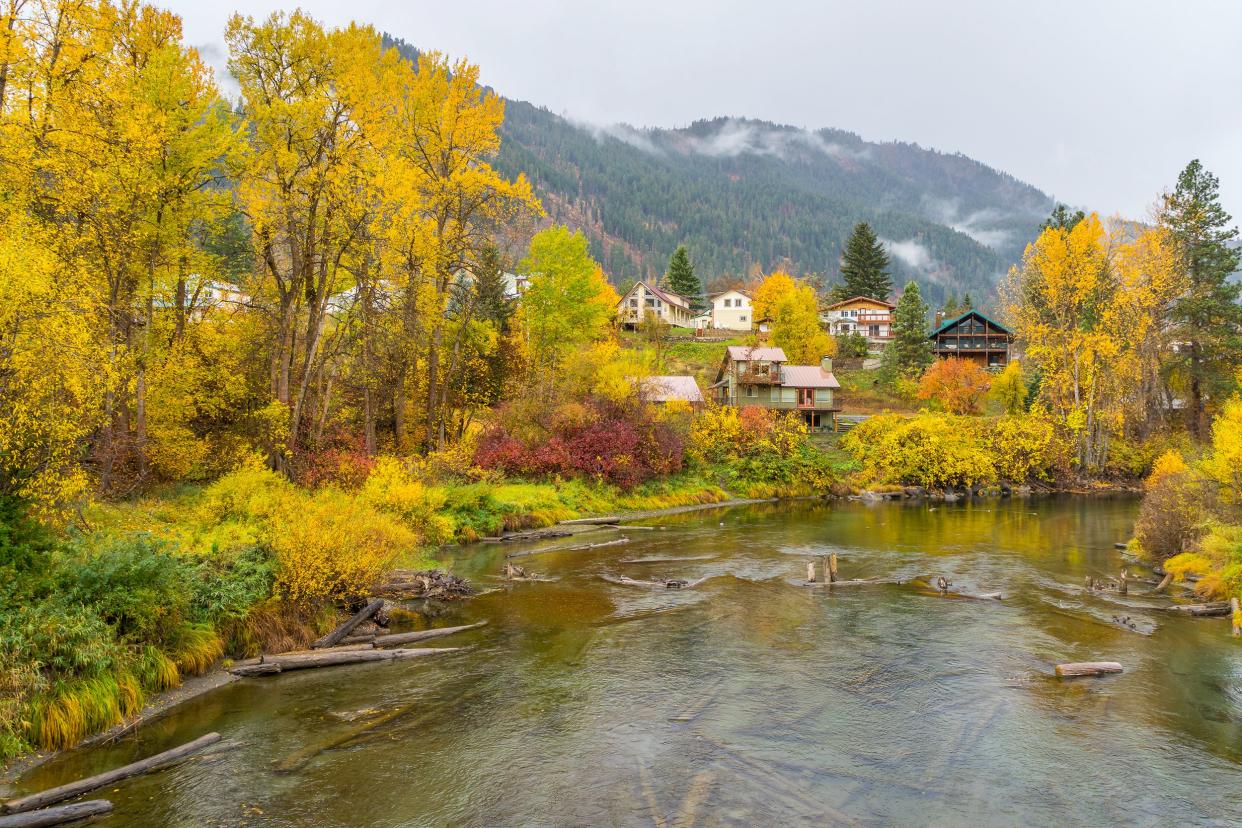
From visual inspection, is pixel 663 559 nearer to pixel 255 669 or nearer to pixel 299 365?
pixel 255 669

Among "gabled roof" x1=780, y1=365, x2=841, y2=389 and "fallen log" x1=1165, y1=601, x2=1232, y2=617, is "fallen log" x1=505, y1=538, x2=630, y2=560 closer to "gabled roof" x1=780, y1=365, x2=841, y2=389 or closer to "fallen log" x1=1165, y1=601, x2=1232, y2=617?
"fallen log" x1=1165, y1=601, x2=1232, y2=617

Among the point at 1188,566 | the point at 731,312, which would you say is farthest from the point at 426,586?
the point at 731,312

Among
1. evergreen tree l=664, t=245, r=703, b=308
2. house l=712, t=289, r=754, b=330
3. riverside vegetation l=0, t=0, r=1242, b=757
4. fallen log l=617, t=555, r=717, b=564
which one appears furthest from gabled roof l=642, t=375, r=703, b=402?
evergreen tree l=664, t=245, r=703, b=308

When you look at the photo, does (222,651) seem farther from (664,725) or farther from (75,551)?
(664,725)

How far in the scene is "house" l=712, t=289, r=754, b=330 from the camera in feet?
356

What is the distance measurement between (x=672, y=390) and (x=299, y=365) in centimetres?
3401

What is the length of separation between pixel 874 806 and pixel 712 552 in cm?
1791

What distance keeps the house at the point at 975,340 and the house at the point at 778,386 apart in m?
23.5

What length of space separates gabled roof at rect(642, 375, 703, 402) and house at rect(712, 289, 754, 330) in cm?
4825

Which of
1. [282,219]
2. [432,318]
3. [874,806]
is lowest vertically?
[874,806]

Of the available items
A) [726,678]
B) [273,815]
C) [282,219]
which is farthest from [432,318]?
[273,815]

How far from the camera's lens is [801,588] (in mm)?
22062

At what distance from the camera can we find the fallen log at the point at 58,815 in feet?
28.3

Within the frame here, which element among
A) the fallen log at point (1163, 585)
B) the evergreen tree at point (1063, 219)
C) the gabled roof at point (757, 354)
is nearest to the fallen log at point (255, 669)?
the fallen log at point (1163, 585)
